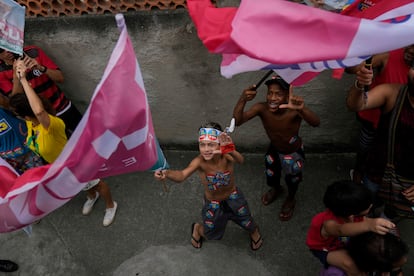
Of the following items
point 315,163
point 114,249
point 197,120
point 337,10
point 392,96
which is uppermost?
point 337,10

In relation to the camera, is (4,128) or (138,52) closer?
(4,128)

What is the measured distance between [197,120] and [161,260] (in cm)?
155

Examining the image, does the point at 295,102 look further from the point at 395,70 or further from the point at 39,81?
the point at 39,81

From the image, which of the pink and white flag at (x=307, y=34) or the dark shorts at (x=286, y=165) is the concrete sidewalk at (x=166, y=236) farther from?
the pink and white flag at (x=307, y=34)

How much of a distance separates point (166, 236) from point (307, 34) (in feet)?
8.51

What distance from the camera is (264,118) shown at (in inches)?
142

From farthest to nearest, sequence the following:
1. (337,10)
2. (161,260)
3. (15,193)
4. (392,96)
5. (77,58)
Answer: (77,58) → (161,260) → (337,10) → (392,96) → (15,193)

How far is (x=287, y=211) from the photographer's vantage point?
4094mm

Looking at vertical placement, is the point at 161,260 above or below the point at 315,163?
below

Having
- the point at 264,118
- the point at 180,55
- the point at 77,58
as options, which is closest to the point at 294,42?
the point at 264,118

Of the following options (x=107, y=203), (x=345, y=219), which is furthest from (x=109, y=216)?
(x=345, y=219)

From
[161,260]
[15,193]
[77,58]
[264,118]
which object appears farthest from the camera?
[77,58]

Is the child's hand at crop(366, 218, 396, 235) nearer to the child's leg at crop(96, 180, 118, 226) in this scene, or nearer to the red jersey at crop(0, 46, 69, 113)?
the child's leg at crop(96, 180, 118, 226)

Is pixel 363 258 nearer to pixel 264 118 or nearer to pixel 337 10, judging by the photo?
pixel 264 118
